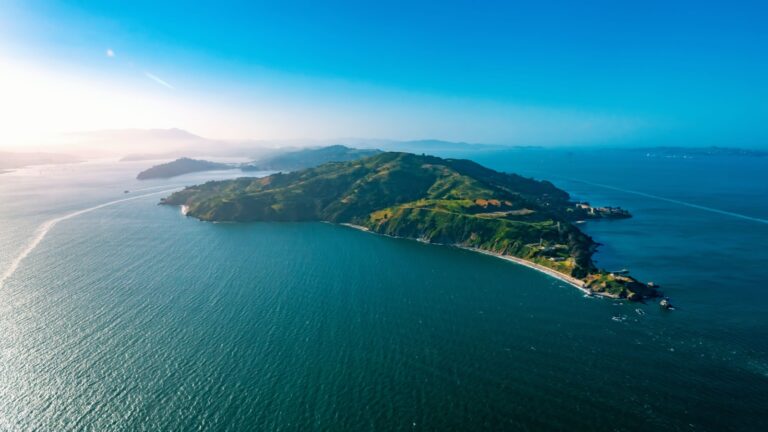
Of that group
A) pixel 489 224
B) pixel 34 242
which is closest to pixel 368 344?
pixel 489 224

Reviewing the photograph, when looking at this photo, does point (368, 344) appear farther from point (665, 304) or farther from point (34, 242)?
point (34, 242)

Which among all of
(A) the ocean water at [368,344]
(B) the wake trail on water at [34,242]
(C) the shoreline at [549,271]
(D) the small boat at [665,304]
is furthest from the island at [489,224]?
(B) the wake trail on water at [34,242]

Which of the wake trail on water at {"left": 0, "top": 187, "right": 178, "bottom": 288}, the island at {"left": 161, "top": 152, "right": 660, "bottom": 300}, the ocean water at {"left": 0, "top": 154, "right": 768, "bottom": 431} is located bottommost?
the ocean water at {"left": 0, "top": 154, "right": 768, "bottom": 431}

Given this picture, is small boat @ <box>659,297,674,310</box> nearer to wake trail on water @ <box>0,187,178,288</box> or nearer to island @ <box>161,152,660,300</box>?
island @ <box>161,152,660,300</box>

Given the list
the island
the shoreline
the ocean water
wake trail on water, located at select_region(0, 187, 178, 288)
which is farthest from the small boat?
wake trail on water, located at select_region(0, 187, 178, 288)

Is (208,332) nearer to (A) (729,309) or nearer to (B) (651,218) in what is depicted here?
(A) (729,309)

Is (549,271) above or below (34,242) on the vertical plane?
below

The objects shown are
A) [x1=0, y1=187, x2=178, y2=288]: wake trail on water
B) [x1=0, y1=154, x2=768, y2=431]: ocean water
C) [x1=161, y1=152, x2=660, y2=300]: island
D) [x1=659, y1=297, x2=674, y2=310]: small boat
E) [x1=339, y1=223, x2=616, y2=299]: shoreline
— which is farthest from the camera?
[x1=0, y1=187, x2=178, y2=288]: wake trail on water

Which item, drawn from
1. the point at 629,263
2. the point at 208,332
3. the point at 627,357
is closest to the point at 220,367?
the point at 208,332

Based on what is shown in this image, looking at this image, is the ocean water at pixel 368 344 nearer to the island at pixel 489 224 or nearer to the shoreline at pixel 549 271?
the shoreline at pixel 549 271
